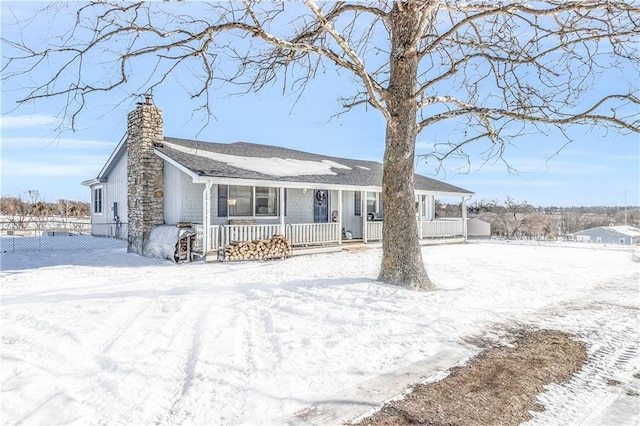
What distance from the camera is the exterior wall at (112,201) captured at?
16.0 m

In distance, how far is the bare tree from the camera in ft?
21.7

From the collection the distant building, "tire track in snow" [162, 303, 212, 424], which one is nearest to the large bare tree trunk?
"tire track in snow" [162, 303, 212, 424]

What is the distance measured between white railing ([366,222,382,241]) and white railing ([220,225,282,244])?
15.6 ft

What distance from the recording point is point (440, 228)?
19.1 metres

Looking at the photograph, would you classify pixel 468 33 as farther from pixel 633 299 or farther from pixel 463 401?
pixel 463 401

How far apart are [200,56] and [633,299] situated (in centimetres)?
994

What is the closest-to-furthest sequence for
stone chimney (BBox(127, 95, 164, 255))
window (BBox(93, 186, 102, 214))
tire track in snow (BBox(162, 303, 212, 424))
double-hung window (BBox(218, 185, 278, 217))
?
tire track in snow (BBox(162, 303, 212, 424)), stone chimney (BBox(127, 95, 164, 255)), double-hung window (BBox(218, 185, 278, 217)), window (BBox(93, 186, 102, 214))

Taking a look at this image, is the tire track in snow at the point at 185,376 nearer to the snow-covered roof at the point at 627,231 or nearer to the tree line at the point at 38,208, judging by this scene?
the tree line at the point at 38,208

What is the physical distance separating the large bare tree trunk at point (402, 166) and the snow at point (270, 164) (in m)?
6.56

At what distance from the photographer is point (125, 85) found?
729 cm

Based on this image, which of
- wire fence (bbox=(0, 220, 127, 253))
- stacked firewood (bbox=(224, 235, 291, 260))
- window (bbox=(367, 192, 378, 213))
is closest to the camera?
stacked firewood (bbox=(224, 235, 291, 260))

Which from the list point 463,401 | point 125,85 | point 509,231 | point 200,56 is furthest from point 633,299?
point 509,231

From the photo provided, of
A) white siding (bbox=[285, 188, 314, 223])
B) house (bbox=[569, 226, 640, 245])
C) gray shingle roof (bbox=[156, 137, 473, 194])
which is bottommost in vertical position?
house (bbox=[569, 226, 640, 245])

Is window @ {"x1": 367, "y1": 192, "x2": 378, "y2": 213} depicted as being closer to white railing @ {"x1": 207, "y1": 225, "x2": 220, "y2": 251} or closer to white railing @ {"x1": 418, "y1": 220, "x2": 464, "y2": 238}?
white railing @ {"x1": 418, "y1": 220, "x2": 464, "y2": 238}
